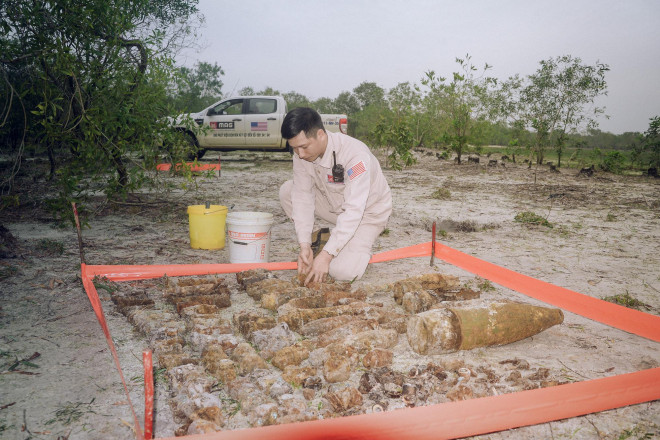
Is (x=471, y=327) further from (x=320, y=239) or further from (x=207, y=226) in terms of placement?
(x=207, y=226)

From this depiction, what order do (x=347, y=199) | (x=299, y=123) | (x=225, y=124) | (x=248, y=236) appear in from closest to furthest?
(x=299, y=123) → (x=347, y=199) → (x=248, y=236) → (x=225, y=124)

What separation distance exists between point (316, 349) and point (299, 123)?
5.15ft

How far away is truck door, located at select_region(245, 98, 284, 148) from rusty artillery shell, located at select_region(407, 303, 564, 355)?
10.5m

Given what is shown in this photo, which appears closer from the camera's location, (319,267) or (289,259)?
(319,267)

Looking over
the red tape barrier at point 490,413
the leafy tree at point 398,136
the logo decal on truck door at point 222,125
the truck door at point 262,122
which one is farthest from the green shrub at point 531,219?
the logo decal on truck door at point 222,125

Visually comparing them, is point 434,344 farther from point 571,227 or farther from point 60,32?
point 60,32

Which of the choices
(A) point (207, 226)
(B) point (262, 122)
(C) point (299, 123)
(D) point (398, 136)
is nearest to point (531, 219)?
(C) point (299, 123)

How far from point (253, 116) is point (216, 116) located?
106 centimetres

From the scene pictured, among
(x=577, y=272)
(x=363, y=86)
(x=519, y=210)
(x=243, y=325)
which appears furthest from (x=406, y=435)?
(x=363, y=86)

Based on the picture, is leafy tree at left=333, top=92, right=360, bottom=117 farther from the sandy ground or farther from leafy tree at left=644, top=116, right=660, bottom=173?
the sandy ground

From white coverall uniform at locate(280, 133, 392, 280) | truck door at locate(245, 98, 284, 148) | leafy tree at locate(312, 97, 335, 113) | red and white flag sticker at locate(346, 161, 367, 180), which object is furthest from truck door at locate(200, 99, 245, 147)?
leafy tree at locate(312, 97, 335, 113)

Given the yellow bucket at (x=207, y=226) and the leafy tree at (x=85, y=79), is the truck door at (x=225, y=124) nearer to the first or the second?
the leafy tree at (x=85, y=79)

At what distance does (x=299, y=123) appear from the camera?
299 centimetres

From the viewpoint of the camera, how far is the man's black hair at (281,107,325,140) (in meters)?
2.98
